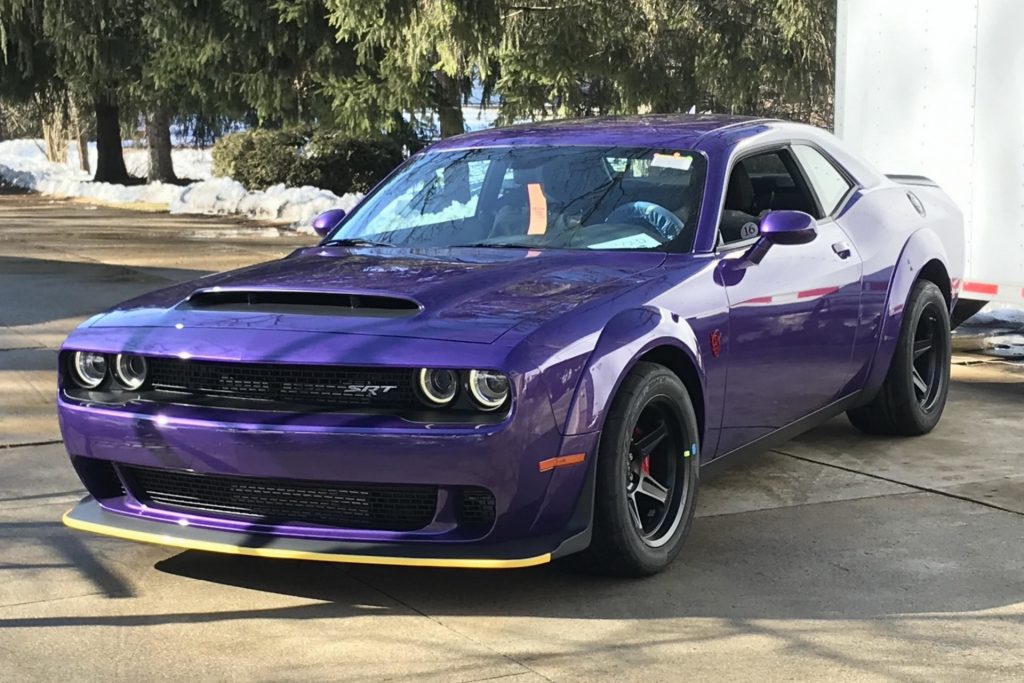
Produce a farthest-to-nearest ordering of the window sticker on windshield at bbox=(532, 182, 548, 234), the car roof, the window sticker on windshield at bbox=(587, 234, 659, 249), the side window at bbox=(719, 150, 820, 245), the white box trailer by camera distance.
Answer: the white box trailer < the car roof < the side window at bbox=(719, 150, 820, 245) < the window sticker on windshield at bbox=(532, 182, 548, 234) < the window sticker on windshield at bbox=(587, 234, 659, 249)

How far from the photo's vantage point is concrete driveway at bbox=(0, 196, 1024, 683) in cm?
409

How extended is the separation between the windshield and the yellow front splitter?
5.15ft

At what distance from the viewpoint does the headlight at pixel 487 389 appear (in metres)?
4.29

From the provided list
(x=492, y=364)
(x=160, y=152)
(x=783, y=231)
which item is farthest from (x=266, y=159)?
(x=492, y=364)

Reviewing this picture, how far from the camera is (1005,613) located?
4.57 meters

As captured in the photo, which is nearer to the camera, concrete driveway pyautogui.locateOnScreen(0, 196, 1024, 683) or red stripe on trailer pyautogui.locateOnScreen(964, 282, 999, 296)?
concrete driveway pyautogui.locateOnScreen(0, 196, 1024, 683)

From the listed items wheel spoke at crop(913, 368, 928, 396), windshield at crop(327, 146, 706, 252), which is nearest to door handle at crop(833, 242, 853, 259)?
windshield at crop(327, 146, 706, 252)

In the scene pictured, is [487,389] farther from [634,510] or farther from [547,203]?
[547,203]

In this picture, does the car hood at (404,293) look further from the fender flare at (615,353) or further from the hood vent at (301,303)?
the fender flare at (615,353)

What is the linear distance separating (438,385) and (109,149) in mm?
31739

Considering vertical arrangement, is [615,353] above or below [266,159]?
above

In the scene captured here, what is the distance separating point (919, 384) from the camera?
284 inches

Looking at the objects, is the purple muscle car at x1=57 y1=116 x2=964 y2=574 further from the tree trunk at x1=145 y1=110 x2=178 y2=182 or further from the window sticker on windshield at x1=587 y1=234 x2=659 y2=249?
the tree trunk at x1=145 y1=110 x2=178 y2=182

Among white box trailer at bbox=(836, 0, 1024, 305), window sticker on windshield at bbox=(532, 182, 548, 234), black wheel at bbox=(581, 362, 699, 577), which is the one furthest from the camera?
white box trailer at bbox=(836, 0, 1024, 305)
